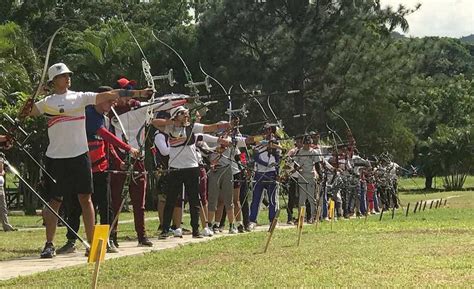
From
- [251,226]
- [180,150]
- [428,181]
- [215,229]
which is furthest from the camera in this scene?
[428,181]

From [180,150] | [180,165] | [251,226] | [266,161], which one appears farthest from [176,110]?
[266,161]

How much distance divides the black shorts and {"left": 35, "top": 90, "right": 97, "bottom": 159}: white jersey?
67 millimetres

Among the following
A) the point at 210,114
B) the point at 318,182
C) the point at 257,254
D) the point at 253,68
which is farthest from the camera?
the point at 253,68

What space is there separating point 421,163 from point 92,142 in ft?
168

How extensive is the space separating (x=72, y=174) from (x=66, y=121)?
0.59 meters

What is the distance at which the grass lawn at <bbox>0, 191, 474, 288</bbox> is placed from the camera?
7.50m

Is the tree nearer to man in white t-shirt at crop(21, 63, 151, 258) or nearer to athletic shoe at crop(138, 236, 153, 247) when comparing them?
athletic shoe at crop(138, 236, 153, 247)

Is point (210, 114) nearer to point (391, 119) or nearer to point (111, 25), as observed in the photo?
point (111, 25)

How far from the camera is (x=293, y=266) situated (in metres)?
8.51

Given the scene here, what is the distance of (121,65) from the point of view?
32750 millimetres

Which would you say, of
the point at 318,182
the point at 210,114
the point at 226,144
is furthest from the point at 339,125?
the point at 226,144

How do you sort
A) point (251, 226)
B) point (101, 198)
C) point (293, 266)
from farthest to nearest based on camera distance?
point (251, 226) < point (101, 198) < point (293, 266)

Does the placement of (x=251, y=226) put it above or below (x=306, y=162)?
below

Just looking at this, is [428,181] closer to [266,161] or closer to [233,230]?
[266,161]
